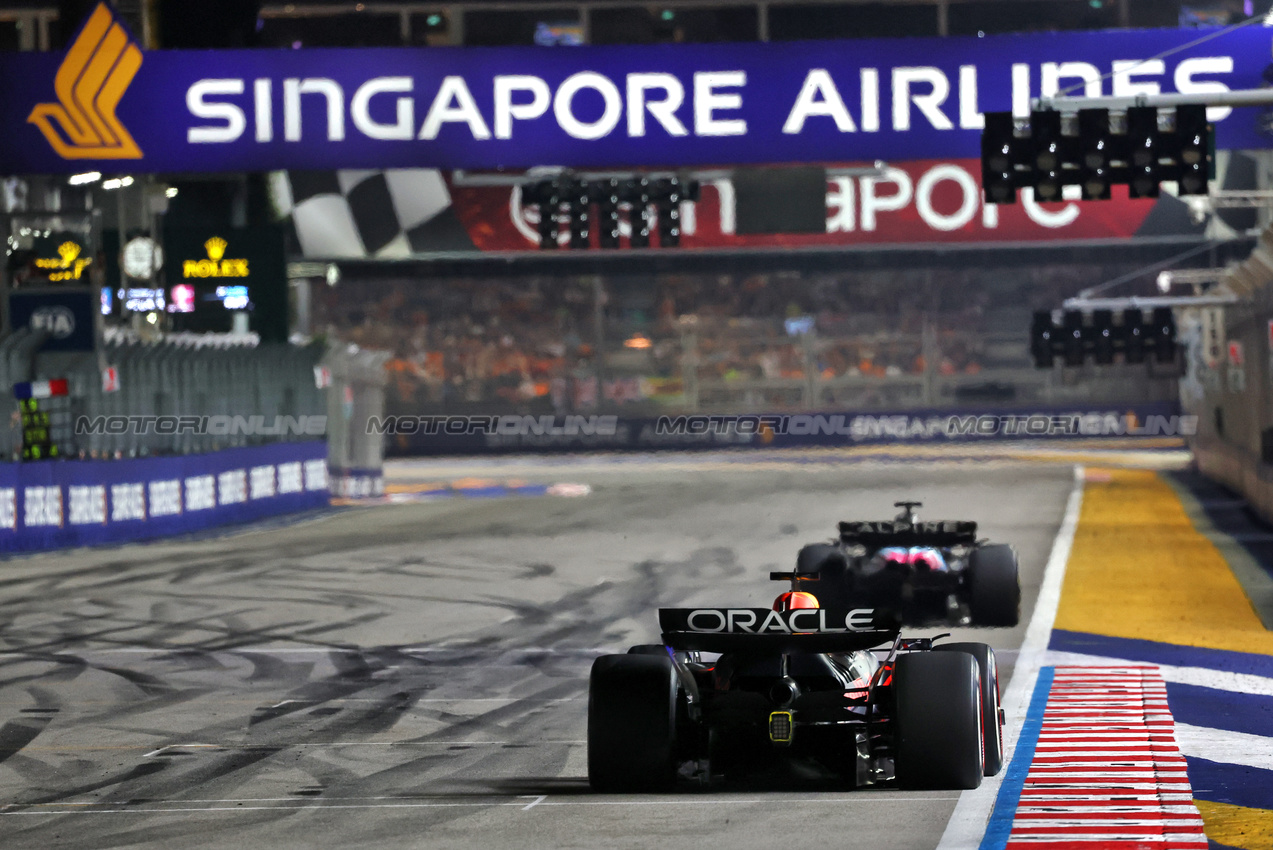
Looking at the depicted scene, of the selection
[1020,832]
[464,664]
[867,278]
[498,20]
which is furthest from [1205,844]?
[867,278]

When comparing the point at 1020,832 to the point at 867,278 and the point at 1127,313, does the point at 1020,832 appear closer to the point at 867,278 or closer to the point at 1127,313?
the point at 1127,313

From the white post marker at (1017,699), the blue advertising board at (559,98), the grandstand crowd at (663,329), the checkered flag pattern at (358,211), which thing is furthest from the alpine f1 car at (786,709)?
the grandstand crowd at (663,329)

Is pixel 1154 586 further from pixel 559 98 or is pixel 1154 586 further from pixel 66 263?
pixel 66 263

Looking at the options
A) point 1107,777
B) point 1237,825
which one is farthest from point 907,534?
point 1237,825

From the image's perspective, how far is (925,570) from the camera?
16.1m

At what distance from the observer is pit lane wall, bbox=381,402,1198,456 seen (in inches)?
2371

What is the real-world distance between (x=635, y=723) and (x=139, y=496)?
20227 mm

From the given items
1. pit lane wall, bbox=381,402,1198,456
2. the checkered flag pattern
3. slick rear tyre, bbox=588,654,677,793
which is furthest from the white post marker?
pit lane wall, bbox=381,402,1198,456

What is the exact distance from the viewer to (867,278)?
6675 cm

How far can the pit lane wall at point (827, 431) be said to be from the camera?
60219 millimetres

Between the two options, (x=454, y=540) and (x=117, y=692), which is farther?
(x=454, y=540)

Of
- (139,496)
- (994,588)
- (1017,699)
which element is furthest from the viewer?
(139,496)

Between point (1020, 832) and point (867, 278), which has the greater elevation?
point (867, 278)

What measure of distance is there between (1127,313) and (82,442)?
29469mm
